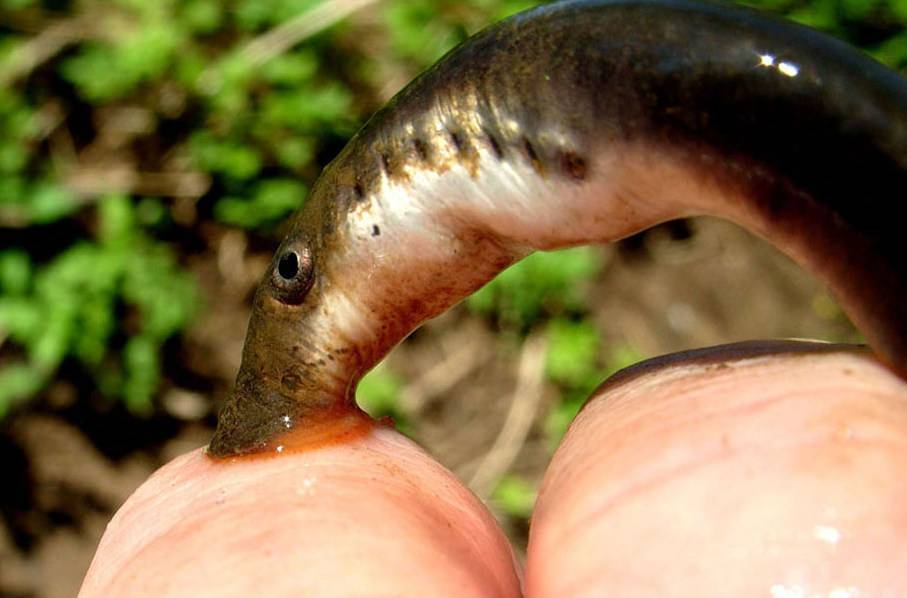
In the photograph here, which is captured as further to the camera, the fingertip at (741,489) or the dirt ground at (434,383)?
the dirt ground at (434,383)

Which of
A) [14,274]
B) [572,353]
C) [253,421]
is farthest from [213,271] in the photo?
[253,421]

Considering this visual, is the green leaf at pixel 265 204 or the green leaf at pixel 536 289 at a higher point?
the green leaf at pixel 265 204

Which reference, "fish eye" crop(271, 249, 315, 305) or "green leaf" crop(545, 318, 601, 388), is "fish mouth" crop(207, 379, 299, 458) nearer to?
"fish eye" crop(271, 249, 315, 305)

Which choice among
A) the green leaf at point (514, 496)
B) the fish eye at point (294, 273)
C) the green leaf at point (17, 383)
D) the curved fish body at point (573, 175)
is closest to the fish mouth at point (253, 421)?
the curved fish body at point (573, 175)

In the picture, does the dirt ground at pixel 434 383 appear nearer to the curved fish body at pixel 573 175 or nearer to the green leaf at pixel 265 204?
the green leaf at pixel 265 204

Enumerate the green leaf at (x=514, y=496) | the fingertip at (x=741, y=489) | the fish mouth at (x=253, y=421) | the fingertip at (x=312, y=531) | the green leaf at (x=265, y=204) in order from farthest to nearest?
1. the green leaf at (x=265, y=204)
2. the green leaf at (x=514, y=496)
3. the fish mouth at (x=253, y=421)
4. the fingertip at (x=312, y=531)
5. the fingertip at (x=741, y=489)

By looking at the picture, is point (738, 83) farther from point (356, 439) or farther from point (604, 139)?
point (356, 439)
